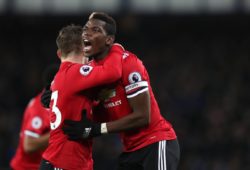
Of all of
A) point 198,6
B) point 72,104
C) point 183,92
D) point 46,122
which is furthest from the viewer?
point 198,6

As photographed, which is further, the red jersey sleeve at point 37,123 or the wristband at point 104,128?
the red jersey sleeve at point 37,123

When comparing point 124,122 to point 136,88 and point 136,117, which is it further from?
point 136,88

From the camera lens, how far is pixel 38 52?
1809 cm

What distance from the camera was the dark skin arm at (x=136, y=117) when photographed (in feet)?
19.4

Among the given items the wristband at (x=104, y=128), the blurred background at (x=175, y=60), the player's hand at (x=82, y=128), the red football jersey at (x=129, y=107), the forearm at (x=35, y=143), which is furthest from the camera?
the blurred background at (x=175, y=60)

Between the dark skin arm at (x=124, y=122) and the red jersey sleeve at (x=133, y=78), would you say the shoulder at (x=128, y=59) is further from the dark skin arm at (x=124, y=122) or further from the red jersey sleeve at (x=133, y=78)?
the dark skin arm at (x=124, y=122)

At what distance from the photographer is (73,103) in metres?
5.86

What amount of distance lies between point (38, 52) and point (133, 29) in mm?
2506

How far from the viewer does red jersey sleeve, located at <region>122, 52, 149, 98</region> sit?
5949mm

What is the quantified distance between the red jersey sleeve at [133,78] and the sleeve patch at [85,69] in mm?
320

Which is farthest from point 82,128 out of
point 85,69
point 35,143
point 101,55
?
point 35,143

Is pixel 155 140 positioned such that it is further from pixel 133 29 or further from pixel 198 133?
pixel 133 29

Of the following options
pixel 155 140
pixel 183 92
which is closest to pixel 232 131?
pixel 183 92

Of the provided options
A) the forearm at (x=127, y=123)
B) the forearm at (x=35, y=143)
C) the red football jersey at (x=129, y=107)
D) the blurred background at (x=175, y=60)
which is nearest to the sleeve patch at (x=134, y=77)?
the red football jersey at (x=129, y=107)
